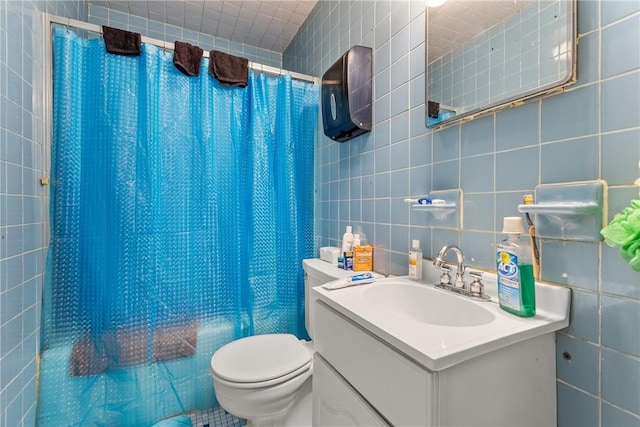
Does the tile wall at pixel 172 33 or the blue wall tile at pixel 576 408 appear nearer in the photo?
the blue wall tile at pixel 576 408

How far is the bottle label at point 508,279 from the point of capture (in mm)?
624

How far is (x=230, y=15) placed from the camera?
6.29 ft

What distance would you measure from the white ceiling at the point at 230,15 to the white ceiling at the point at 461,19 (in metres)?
1.21

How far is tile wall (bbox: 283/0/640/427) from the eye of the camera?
0.53m

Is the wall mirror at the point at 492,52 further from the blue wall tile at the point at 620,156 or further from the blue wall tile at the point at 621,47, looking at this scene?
the blue wall tile at the point at 620,156

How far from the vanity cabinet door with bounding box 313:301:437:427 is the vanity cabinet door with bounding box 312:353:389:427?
2 cm

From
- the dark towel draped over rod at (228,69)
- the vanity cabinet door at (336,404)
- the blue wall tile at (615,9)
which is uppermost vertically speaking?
the dark towel draped over rod at (228,69)

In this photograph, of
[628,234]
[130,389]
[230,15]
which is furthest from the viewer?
[230,15]

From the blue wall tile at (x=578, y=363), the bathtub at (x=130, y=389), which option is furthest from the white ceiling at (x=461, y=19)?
the bathtub at (x=130, y=389)

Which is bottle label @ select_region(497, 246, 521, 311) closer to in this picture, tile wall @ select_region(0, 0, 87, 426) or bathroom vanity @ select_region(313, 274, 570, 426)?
bathroom vanity @ select_region(313, 274, 570, 426)

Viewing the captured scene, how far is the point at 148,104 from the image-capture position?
4.25 feet

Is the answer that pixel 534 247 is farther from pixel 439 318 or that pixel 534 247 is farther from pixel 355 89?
pixel 355 89

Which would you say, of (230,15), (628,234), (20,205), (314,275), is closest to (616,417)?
(628,234)

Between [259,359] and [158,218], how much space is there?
0.82 m
